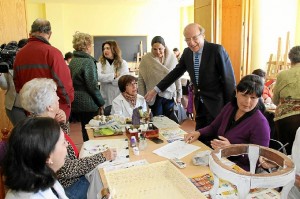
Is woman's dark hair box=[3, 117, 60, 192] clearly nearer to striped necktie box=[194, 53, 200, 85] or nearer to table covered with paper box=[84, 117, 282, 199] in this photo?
table covered with paper box=[84, 117, 282, 199]

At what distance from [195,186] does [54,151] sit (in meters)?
→ 0.67

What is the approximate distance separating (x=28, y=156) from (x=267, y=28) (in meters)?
5.05

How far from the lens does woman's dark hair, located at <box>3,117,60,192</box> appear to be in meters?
1.03

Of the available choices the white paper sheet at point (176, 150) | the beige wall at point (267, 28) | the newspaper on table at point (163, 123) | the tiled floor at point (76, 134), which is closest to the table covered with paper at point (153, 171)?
Answer: the white paper sheet at point (176, 150)

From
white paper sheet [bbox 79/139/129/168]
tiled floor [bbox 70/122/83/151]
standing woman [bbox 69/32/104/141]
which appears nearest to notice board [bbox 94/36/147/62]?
tiled floor [bbox 70/122/83/151]

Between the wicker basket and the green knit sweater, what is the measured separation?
5.08ft

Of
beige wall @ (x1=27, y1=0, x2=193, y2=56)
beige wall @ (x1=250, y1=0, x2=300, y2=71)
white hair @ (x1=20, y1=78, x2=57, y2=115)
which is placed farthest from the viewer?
beige wall @ (x1=27, y1=0, x2=193, y2=56)

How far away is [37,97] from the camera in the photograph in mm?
1637

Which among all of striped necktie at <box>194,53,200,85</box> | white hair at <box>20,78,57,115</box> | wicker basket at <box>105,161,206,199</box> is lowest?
wicker basket at <box>105,161,206,199</box>

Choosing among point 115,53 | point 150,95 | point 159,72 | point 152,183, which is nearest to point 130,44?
point 115,53

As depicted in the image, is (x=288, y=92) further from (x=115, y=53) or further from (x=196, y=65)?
(x=115, y=53)

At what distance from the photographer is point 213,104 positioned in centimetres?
254

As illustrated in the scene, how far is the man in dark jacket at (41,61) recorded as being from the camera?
2283 mm

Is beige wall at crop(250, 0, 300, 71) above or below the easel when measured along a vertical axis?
above
